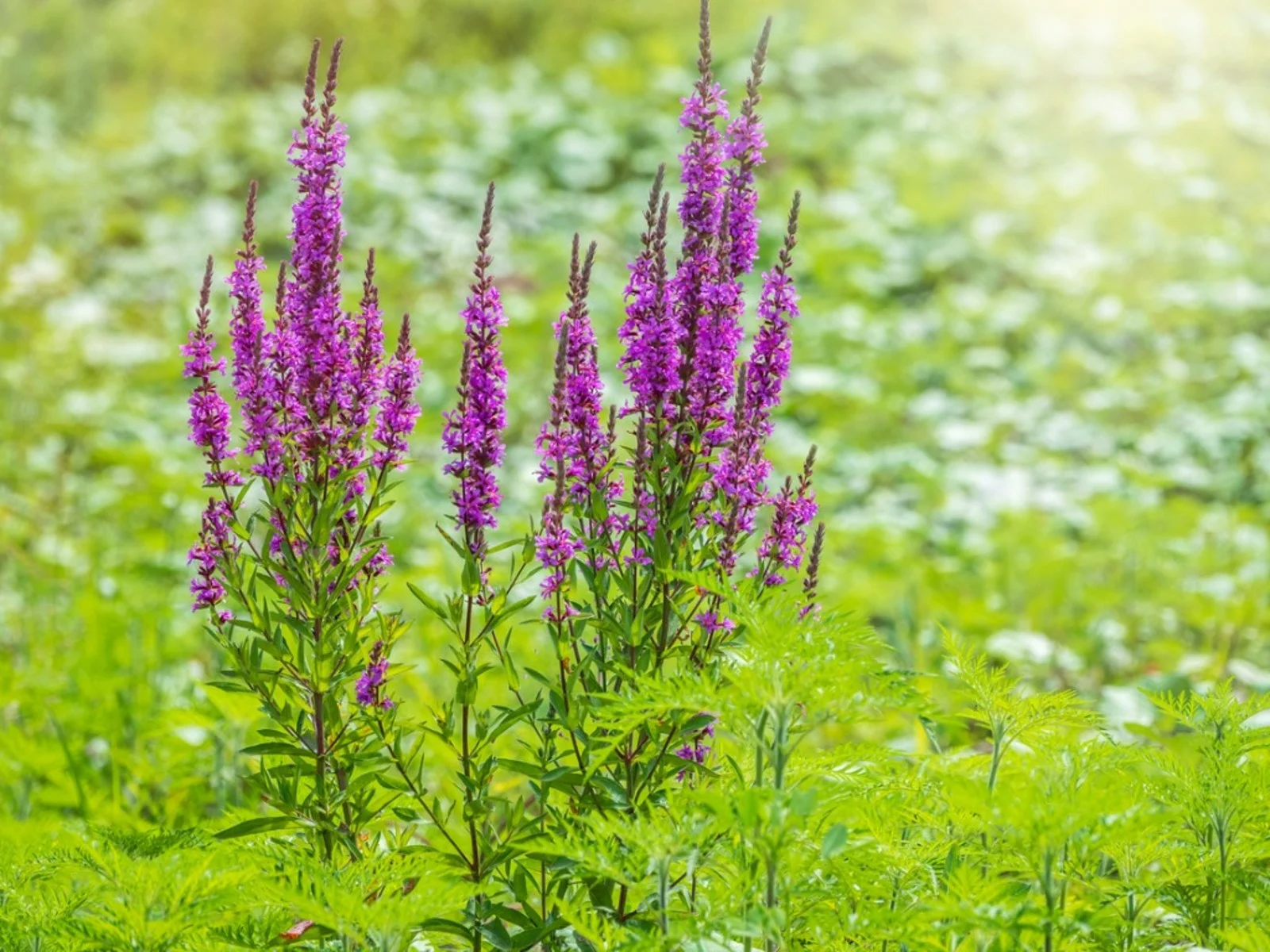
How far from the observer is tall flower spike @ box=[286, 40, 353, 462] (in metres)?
1.94

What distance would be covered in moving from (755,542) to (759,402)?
358cm

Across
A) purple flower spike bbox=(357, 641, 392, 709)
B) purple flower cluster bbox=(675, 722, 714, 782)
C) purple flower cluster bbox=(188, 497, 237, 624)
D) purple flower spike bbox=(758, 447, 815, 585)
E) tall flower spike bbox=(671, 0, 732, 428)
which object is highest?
tall flower spike bbox=(671, 0, 732, 428)

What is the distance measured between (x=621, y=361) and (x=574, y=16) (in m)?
11.4

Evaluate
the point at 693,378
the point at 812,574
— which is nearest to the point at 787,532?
the point at 812,574

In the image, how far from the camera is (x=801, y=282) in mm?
8250

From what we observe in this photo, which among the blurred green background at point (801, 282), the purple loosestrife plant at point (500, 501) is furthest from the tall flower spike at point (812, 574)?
the blurred green background at point (801, 282)

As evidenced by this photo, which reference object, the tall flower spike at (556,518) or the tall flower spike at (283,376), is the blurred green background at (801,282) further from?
the tall flower spike at (556,518)

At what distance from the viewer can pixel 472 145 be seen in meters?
9.84

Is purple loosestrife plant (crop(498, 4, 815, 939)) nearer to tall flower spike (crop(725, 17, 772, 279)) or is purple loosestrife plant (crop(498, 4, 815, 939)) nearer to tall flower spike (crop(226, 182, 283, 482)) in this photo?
tall flower spike (crop(725, 17, 772, 279))

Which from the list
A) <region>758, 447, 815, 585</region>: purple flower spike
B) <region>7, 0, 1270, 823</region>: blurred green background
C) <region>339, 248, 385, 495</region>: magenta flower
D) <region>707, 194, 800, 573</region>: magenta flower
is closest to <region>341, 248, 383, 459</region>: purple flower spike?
<region>339, 248, 385, 495</region>: magenta flower

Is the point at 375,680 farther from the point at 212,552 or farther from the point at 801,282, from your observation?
A: the point at 801,282

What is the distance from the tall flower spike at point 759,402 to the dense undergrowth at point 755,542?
0.14 m

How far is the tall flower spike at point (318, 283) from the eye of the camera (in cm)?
194

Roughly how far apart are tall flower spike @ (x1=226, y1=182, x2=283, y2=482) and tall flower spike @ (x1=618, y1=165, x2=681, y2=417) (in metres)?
0.58
